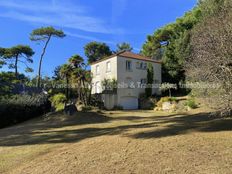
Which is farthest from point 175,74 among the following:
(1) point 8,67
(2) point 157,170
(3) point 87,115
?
(1) point 8,67

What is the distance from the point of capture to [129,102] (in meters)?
29.9

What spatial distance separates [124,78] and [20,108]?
1442 cm

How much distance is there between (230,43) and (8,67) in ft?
142

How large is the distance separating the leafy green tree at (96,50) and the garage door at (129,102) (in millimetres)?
21887

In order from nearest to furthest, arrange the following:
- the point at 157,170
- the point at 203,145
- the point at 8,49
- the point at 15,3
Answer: the point at 157,170
the point at 203,145
the point at 15,3
the point at 8,49

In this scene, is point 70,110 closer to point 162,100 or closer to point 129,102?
point 162,100

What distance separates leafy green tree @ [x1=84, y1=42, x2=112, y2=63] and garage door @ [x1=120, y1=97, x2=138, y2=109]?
71.8ft

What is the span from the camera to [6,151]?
814 centimetres

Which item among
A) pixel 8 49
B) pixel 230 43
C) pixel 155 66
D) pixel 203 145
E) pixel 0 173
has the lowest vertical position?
pixel 0 173

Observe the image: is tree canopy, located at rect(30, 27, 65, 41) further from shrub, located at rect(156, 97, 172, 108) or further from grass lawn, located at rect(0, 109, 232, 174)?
grass lawn, located at rect(0, 109, 232, 174)

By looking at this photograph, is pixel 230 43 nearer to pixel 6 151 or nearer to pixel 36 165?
pixel 36 165

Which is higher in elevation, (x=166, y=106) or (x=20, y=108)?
(x=20, y=108)

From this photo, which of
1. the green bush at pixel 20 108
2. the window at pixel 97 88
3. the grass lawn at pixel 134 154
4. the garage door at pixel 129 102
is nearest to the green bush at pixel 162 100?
the garage door at pixel 129 102

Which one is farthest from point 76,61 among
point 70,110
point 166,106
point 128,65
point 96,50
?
point 96,50
